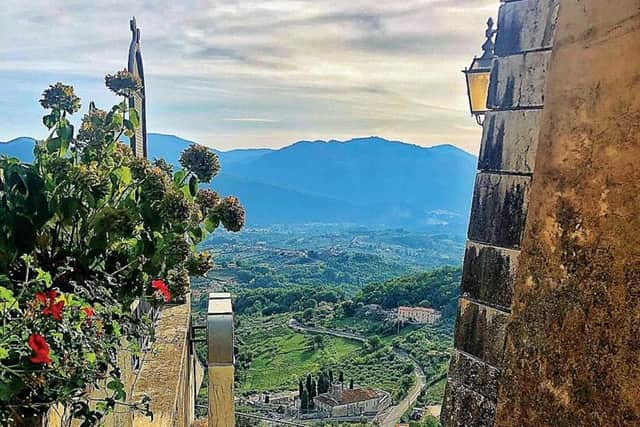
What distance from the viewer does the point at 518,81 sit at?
1.04 m

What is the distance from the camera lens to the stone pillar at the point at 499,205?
3.31ft

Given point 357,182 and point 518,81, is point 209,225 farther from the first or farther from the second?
point 357,182

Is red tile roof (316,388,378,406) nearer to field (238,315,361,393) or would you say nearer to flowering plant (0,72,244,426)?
field (238,315,361,393)

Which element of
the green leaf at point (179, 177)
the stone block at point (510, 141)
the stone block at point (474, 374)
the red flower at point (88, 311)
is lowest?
the stone block at point (474, 374)

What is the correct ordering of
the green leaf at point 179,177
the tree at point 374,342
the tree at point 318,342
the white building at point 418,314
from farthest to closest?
the tree at point 318,342
the tree at point 374,342
the white building at point 418,314
the green leaf at point 179,177

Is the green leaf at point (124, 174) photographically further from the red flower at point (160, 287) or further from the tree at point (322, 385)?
the tree at point (322, 385)

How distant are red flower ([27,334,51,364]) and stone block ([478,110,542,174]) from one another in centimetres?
87

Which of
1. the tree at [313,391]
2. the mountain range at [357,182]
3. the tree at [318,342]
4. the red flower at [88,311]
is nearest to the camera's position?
the red flower at [88,311]

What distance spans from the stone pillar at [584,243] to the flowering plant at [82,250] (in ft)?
2.65

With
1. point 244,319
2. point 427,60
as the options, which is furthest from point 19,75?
point 244,319

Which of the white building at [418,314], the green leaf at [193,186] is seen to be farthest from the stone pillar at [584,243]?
the white building at [418,314]

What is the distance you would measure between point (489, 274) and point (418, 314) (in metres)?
16.6

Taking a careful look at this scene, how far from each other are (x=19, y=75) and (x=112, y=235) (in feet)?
4.47

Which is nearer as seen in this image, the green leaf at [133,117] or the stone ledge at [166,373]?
the green leaf at [133,117]
